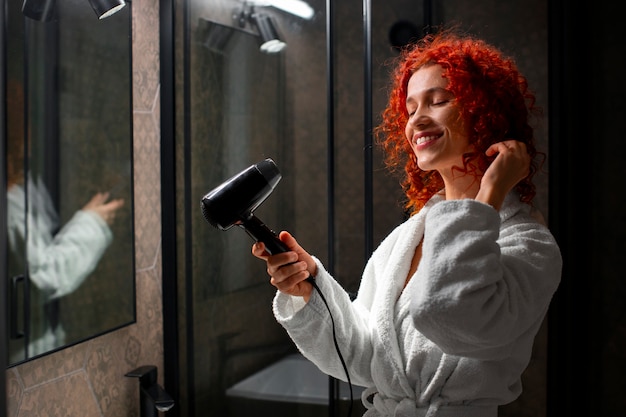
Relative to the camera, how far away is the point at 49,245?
1411 millimetres

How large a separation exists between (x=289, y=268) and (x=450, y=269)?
34 cm

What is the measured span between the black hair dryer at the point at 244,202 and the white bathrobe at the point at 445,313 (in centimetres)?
14

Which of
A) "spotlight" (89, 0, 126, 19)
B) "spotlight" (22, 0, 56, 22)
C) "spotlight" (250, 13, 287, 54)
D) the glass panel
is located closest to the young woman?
the glass panel

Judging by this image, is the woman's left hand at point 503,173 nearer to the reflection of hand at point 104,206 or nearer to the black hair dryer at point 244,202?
the black hair dryer at point 244,202

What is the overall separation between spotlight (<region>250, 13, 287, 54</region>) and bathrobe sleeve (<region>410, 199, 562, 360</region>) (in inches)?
38.6

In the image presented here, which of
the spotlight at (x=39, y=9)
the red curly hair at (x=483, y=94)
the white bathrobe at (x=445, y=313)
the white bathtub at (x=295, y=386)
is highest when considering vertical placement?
the spotlight at (x=39, y=9)

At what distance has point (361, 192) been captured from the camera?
1502 millimetres

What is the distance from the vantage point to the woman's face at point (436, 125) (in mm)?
946

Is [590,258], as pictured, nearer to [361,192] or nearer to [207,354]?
[361,192]

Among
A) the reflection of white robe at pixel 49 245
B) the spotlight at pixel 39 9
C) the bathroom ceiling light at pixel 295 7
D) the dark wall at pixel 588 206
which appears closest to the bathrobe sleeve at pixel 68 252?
the reflection of white robe at pixel 49 245

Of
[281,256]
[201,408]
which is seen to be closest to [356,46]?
[281,256]

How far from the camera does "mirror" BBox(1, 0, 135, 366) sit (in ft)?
4.31

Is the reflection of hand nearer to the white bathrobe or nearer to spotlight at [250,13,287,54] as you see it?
spotlight at [250,13,287,54]

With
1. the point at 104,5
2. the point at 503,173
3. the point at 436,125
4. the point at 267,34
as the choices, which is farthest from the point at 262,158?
the point at 503,173
